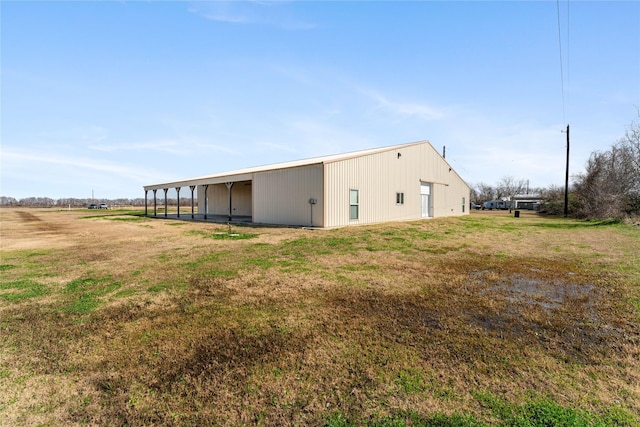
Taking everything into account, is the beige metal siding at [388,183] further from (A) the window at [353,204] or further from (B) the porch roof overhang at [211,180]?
(B) the porch roof overhang at [211,180]

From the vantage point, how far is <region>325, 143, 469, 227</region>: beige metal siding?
16.1 metres

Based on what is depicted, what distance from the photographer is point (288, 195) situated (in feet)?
56.7

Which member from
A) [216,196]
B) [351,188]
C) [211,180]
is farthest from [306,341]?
[216,196]

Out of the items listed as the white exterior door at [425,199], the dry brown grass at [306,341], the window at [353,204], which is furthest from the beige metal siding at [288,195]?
the white exterior door at [425,199]

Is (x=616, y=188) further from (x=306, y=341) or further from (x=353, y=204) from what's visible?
(x=306, y=341)

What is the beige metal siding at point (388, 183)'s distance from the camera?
16.1 m

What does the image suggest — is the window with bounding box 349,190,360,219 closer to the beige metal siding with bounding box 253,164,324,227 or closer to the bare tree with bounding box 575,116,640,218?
the beige metal siding with bounding box 253,164,324,227

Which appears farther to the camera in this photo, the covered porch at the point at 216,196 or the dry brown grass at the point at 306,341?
the covered porch at the point at 216,196

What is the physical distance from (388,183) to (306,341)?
17309 millimetres

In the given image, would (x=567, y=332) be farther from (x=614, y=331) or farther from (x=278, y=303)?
(x=278, y=303)

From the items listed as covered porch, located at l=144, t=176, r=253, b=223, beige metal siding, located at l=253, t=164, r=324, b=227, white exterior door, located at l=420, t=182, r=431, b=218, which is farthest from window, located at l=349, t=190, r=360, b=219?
covered porch, located at l=144, t=176, r=253, b=223

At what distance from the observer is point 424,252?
8898 mm

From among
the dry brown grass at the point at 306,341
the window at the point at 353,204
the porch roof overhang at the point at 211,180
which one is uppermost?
the porch roof overhang at the point at 211,180

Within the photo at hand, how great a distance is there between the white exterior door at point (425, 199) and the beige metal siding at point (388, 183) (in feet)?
1.40
